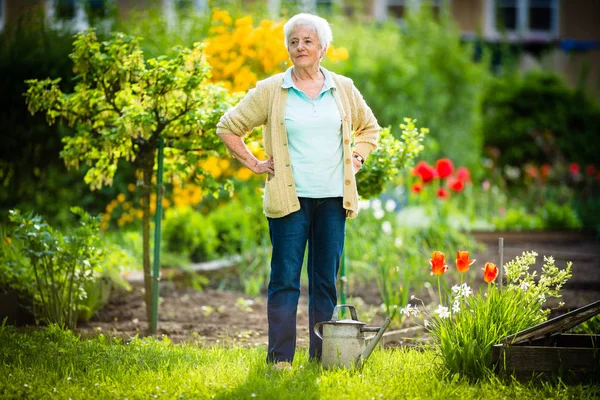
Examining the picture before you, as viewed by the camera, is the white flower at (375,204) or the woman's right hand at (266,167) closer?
the woman's right hand at (266,167)

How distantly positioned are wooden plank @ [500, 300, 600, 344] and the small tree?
2.17m

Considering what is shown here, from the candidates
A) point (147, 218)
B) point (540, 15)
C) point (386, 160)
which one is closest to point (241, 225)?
point (147, 218)

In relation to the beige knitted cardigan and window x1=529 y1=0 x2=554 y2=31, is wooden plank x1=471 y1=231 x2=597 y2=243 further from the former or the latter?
window x1=529 y1=0 x2=554 y2=31

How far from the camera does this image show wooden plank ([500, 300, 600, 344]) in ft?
12.5

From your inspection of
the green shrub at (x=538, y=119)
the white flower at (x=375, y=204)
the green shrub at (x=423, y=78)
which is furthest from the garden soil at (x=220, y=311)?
the green shrub at (x=538, y=119)

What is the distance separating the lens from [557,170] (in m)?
13.1

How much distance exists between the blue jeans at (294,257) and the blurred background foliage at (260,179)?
120 centimetres

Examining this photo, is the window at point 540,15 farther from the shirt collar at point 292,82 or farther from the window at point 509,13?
the shirt collar at point 292,82

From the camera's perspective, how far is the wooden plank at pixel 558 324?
3799 millimetres

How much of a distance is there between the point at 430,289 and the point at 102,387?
Answer: 3.56 meters

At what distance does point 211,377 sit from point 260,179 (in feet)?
16.5

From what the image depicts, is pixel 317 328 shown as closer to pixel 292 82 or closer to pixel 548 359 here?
pixel 548 359

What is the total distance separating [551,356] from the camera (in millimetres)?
3854

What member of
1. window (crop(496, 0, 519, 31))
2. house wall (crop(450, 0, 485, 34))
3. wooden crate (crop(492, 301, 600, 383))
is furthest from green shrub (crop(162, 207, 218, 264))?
window (crop(496, 0, 519, 31))
